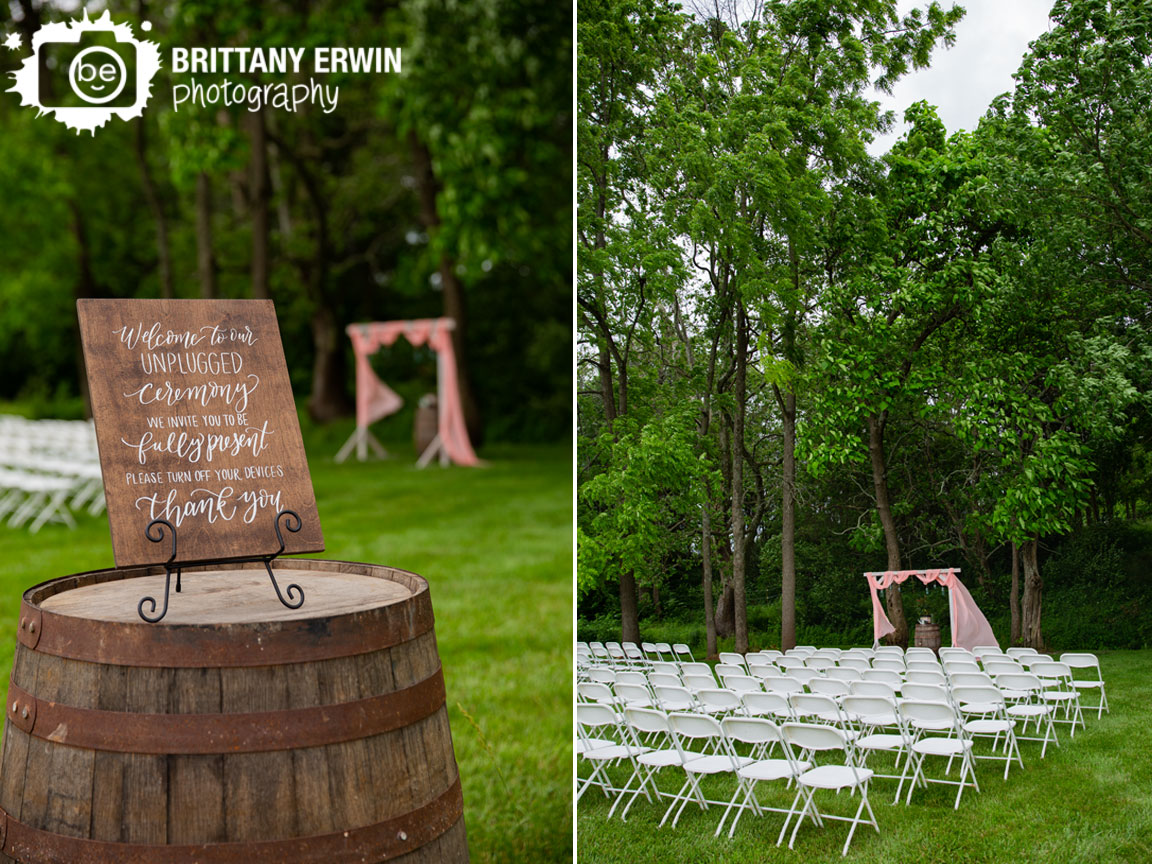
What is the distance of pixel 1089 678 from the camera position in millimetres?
3451

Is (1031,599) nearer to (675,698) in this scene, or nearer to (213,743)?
Result: (675,698)

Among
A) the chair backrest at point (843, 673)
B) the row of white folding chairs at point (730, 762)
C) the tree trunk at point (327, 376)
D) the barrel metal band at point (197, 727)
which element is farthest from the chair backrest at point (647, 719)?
the tree trunk at point (327, 376)

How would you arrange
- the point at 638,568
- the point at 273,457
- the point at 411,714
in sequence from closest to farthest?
the point at 411,714, the point at 273,457, the point at 638,568

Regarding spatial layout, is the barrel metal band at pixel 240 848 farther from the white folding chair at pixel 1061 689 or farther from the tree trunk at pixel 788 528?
the white folding chair at pixel 1061 689

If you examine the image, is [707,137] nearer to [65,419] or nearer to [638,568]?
[638,568]

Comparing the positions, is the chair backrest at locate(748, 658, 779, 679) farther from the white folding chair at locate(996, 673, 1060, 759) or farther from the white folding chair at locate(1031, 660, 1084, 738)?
the white folding chair at locate(1031, 660, 1084, 738)

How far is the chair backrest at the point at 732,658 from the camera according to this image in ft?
13.6

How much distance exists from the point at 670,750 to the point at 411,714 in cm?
193

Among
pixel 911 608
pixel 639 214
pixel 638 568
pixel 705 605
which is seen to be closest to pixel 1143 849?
pixel 911 608

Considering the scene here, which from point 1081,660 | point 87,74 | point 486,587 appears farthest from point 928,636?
point 87,74

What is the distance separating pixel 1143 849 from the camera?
3314 mm

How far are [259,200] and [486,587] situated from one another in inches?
515

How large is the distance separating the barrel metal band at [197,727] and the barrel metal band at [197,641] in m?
0.11

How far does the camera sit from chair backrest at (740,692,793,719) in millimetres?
4293
